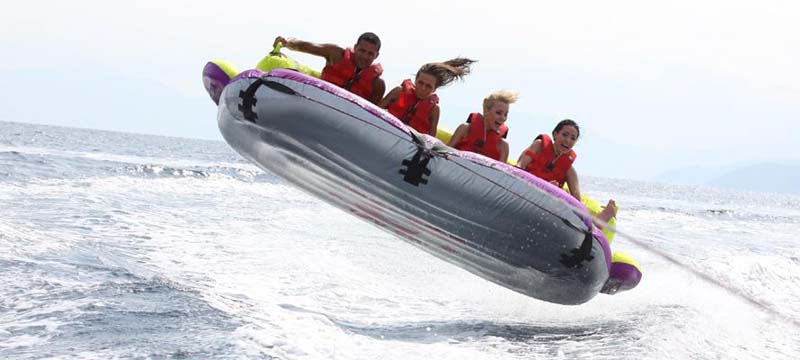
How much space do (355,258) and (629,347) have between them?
3289 millimetres

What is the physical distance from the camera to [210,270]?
5863 mm

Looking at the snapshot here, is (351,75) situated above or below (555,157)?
above

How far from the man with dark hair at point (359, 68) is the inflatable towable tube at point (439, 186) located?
684mm

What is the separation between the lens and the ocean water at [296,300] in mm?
3828

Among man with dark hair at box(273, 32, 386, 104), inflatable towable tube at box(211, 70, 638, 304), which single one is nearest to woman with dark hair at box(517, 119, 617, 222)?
inflatable towable tube at box(211, 70, 638, 304)

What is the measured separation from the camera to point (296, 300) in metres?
5.00

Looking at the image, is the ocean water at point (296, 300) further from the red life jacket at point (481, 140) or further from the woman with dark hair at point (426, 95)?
the woman with dark hair at point (426, 95)

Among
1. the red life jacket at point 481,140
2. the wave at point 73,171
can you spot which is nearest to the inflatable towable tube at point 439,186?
the red life jacket at point 481,140

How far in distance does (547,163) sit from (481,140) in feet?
1.63

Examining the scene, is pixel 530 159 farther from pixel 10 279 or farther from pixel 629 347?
pixel 10 279

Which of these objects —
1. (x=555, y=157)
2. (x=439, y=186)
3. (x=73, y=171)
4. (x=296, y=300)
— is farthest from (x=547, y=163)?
(x=73, y=171)

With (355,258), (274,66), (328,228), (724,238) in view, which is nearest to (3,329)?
(274,66)

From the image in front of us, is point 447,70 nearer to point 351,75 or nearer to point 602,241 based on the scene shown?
point 351,75

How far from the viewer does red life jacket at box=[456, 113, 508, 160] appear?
5309 mm
